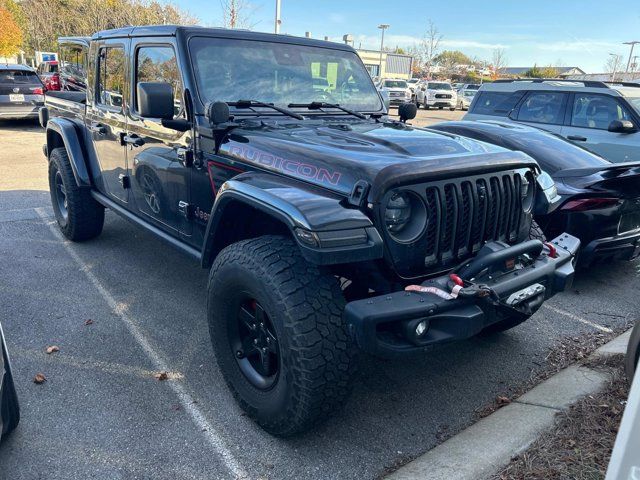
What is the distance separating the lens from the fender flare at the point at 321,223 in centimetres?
221

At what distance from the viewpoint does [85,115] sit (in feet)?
16.5

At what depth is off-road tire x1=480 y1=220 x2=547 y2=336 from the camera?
329cm

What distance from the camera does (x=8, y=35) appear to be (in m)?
26.6

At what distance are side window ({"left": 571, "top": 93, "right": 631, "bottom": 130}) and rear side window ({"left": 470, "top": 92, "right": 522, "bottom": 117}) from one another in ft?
2.88

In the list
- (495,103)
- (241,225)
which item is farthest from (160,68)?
(495,103)

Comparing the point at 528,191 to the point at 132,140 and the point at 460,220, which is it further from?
the point at 132,140

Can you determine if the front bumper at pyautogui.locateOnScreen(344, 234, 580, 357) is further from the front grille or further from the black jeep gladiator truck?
the front grille

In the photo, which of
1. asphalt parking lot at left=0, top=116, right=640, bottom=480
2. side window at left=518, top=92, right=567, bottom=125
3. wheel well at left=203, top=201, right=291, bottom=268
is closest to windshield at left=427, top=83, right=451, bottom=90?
side window at left=518, top=92, right=567, bottom=125

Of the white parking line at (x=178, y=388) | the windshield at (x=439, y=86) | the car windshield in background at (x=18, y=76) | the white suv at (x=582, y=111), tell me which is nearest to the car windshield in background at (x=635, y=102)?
the white suv at (x=582, y=111)

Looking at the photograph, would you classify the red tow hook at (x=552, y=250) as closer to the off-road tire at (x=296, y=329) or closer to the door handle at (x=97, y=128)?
the off-road tire at (x=296, y=329)

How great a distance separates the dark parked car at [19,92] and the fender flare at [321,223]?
13.0 meters

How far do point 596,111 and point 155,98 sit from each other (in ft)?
20.4

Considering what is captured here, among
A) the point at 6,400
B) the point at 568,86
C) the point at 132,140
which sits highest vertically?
the point at 568,86

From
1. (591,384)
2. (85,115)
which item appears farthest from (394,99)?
(591,384)
